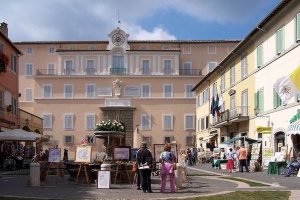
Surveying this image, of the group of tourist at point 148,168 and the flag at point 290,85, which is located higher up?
the flag at point 290,85

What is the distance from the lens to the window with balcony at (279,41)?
28.0m

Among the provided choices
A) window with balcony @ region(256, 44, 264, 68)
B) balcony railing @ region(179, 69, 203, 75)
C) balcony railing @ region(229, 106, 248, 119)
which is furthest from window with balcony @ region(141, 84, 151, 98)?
window with balcony @ region(256, 44, 264, 68)

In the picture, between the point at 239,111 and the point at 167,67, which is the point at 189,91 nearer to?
the point at 167,67

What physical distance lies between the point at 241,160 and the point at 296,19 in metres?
8.43

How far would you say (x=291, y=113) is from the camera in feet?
87.5

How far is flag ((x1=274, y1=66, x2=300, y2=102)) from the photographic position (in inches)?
578

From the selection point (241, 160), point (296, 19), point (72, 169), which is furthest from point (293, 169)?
point (72, 169)

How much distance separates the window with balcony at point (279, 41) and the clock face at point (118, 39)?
117ft

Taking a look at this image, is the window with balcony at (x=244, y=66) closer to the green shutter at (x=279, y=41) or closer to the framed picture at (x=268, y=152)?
the green shutter at (x=279, y=41)

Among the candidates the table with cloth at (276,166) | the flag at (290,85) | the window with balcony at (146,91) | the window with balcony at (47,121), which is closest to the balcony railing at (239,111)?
the table with cloth at (276,166)

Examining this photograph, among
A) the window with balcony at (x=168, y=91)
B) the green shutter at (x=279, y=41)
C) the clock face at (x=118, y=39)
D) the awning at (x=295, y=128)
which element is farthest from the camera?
the clock face at (x=118, y=39)

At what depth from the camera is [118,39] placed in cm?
6262

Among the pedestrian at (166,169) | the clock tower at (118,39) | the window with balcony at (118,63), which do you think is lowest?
the pedestrian at (166,169)

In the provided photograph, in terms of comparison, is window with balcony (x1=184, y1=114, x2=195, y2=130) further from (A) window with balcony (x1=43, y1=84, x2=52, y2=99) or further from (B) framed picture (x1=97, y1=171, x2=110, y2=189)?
(B) framed picture (x1=97, y1=171, x2=110, y2=189)
